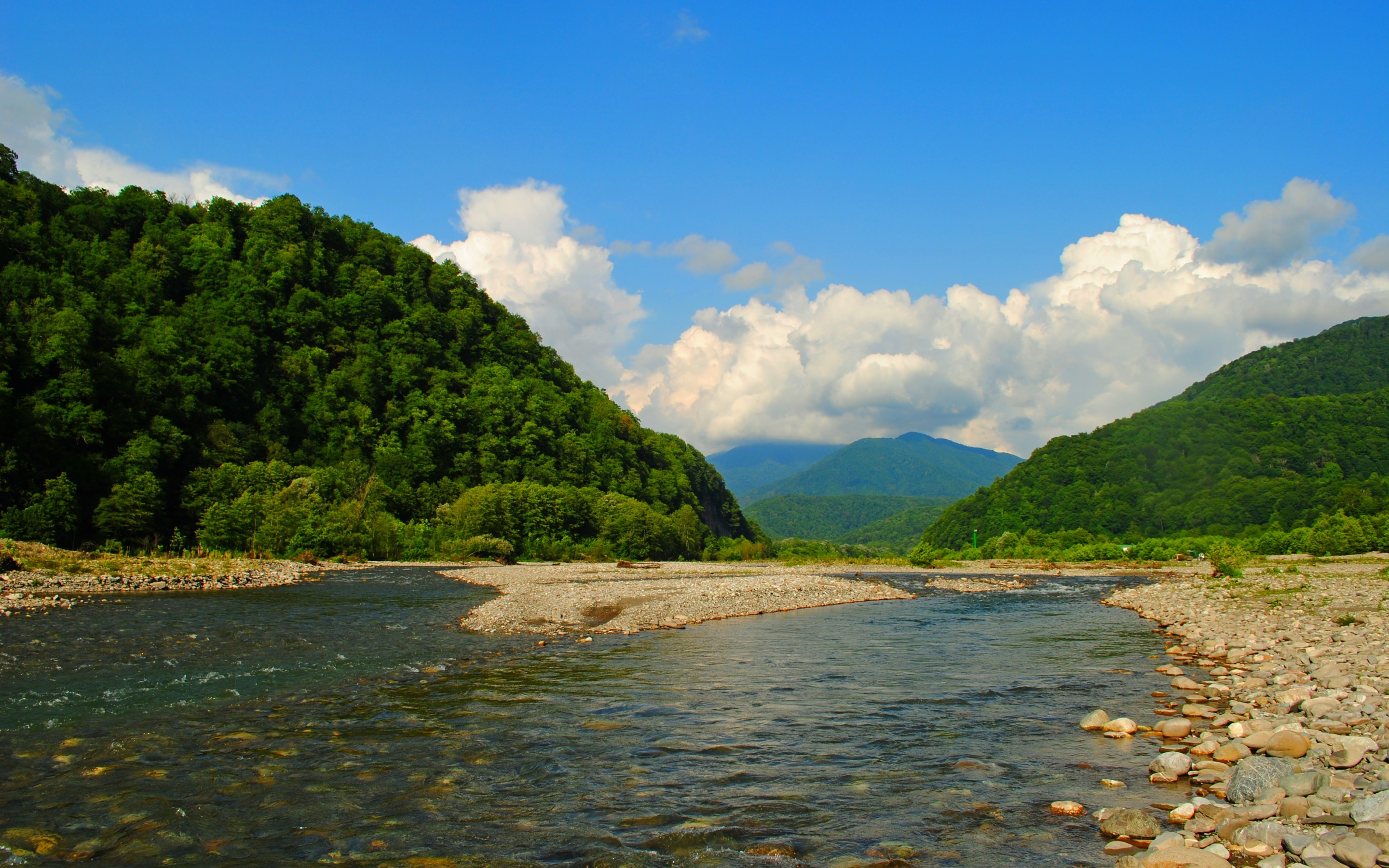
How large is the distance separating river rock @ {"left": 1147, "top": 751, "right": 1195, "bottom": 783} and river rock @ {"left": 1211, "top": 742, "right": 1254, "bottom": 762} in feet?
1.50

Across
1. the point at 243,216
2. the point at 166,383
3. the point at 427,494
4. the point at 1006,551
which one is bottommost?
the point at 1006,551

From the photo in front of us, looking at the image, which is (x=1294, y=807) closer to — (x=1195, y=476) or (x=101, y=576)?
(x=101, y=576)

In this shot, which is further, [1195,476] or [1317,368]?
[1317,368]

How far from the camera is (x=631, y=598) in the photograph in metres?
32.2

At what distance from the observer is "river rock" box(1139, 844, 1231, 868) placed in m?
5.96

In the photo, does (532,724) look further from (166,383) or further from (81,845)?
(166,383)

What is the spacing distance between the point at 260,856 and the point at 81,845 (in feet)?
5.85

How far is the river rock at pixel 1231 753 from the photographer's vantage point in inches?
361

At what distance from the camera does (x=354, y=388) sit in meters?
105

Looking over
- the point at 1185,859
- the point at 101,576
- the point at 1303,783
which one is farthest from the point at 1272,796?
the point at 101,576

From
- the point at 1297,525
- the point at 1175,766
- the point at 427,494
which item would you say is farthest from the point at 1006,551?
the point at 1175,766

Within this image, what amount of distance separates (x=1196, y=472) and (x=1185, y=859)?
5883 inches

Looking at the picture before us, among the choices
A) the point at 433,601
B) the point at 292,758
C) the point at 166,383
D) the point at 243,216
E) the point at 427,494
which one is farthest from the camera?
the point at 243,216

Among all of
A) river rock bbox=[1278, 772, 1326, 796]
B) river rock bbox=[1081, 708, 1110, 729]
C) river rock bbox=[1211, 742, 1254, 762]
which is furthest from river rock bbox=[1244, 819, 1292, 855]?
river rock bbox=[1081, 708, 1110, 729]
